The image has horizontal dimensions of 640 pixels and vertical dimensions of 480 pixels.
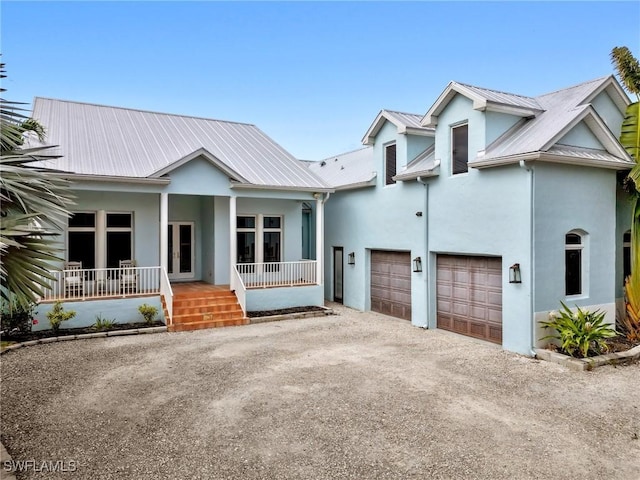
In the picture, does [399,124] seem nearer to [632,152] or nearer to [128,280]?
[632,152]

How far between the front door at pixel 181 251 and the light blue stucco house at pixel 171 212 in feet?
0.12

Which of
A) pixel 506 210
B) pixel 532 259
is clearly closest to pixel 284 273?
pixel 506 210

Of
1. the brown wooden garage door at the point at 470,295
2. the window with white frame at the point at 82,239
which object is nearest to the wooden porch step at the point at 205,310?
the window with white frame at the point at 82,239

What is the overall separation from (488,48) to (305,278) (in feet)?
43.3

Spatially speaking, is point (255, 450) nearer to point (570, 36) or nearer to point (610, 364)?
point (610, 364)

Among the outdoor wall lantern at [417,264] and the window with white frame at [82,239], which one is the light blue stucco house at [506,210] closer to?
the outdoor wall lantern at [417,264]

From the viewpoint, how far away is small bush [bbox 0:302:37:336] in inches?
395

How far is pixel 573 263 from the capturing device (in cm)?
983

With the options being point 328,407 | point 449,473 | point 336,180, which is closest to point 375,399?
point 328,407

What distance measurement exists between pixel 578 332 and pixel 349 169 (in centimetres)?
1060

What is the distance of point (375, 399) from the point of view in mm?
6406

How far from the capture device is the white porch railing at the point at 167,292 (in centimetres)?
1137

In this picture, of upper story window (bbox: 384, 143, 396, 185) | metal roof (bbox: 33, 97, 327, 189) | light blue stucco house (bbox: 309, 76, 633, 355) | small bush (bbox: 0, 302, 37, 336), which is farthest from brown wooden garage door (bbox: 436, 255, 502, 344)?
small bush (bbox: 0, 302, 37, 336)
